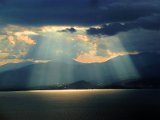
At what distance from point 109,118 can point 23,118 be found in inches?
1780

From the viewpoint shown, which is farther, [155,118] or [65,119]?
[65,119]

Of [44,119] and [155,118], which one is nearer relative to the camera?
[155,118]

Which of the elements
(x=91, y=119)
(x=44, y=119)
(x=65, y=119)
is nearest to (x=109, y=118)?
(x=91, y=119)

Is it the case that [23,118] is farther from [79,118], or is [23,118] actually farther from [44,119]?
[79,118]

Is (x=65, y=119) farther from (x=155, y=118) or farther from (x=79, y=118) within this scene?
(x=155, y=118)

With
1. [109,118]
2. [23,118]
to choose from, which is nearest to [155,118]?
[109,118]

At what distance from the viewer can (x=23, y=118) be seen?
606 ft

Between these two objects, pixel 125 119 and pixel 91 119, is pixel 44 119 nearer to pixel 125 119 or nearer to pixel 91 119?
pixel 91 119

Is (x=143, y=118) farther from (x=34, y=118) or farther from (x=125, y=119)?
(x=34, y=118)

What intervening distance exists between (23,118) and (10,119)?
24.9 feet

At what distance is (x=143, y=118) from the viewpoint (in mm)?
172750

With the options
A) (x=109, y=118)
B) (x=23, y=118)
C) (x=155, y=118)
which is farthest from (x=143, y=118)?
(x=23, y=118)

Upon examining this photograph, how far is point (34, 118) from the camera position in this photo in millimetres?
184625

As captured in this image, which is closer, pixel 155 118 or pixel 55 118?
pixel 155 118
